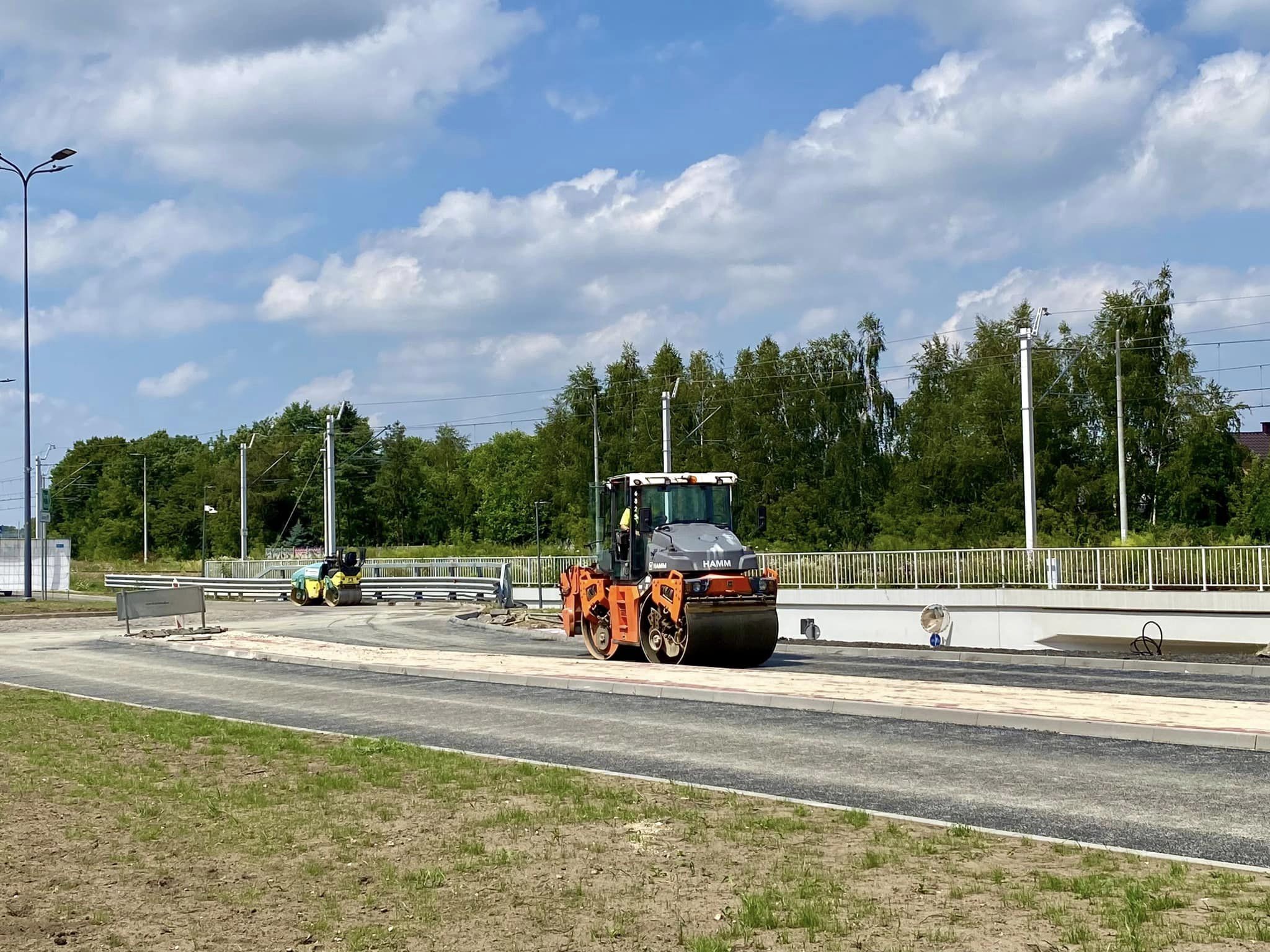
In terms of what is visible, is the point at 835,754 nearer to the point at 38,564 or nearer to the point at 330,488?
the point at 330,488

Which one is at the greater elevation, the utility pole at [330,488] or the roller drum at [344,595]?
the utility pole at [330,488]

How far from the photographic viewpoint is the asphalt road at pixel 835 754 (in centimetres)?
825

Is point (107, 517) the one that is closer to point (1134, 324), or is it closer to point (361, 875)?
point (1134, 324)

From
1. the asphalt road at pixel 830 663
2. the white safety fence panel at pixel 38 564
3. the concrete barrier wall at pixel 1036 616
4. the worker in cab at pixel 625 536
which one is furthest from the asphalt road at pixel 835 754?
the white safety fence panel at pixel 38 564

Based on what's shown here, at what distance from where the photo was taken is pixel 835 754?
11.0m

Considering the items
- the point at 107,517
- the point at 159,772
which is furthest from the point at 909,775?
the point at 107,517

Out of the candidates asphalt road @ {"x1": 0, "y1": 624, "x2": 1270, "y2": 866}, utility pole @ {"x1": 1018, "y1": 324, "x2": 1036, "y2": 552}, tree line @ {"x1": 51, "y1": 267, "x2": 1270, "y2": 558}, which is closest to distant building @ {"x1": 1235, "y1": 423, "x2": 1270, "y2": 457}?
tree line @ {"x1": 51, "y1": 267, "x2": 1270, "y2": 558}

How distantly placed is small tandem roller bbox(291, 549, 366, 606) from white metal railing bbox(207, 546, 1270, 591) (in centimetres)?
770

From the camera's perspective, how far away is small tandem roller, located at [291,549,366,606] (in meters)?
43.2

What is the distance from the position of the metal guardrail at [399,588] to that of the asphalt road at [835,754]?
24.0 meters

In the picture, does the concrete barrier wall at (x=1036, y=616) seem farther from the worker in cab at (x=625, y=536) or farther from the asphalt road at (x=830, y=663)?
the worker in cab at (x=625, y=536)

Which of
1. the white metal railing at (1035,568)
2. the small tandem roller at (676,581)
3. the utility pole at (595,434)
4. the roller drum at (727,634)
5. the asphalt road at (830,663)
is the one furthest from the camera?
the utility pole at (595,434)

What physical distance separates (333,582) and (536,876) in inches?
1488

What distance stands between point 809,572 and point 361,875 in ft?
99.2
